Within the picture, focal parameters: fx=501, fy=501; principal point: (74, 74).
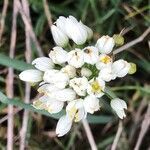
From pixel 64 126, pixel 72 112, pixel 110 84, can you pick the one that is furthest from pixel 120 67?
pixel 110 84

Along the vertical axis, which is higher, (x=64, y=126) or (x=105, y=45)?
(x=105, y=45)

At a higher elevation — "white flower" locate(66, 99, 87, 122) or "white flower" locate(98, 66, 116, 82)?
"white flower" locate(98, 66, 116, 82)

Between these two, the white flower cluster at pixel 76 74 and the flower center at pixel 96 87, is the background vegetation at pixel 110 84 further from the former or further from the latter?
the flower center at pixel 96 87

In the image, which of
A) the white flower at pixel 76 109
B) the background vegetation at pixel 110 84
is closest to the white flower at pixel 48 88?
the white flower at pixel 76 109

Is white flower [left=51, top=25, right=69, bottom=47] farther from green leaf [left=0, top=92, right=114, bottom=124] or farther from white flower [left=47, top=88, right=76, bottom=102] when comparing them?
green leaf [left=0, top=92, right=114, bottom=124]

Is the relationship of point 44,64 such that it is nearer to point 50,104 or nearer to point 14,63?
point 50,104

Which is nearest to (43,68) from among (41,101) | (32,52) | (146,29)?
(41,101)

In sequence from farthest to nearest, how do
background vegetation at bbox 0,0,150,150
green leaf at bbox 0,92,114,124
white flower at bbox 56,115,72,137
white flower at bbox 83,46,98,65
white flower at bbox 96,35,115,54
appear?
background vegetation at bbox 0,0,150,150
green leaf at bbox 0,92,114,124
white flower at bbox 56,115,72,137
white flower at bbox 96,35,115,54
white flower at bbox 83,46,98,65

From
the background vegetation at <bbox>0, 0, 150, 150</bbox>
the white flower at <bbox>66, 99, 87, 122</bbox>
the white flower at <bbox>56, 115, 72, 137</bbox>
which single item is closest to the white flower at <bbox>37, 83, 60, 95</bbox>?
the white flower at <bbox>66, 99, 87, 122</bbox>
